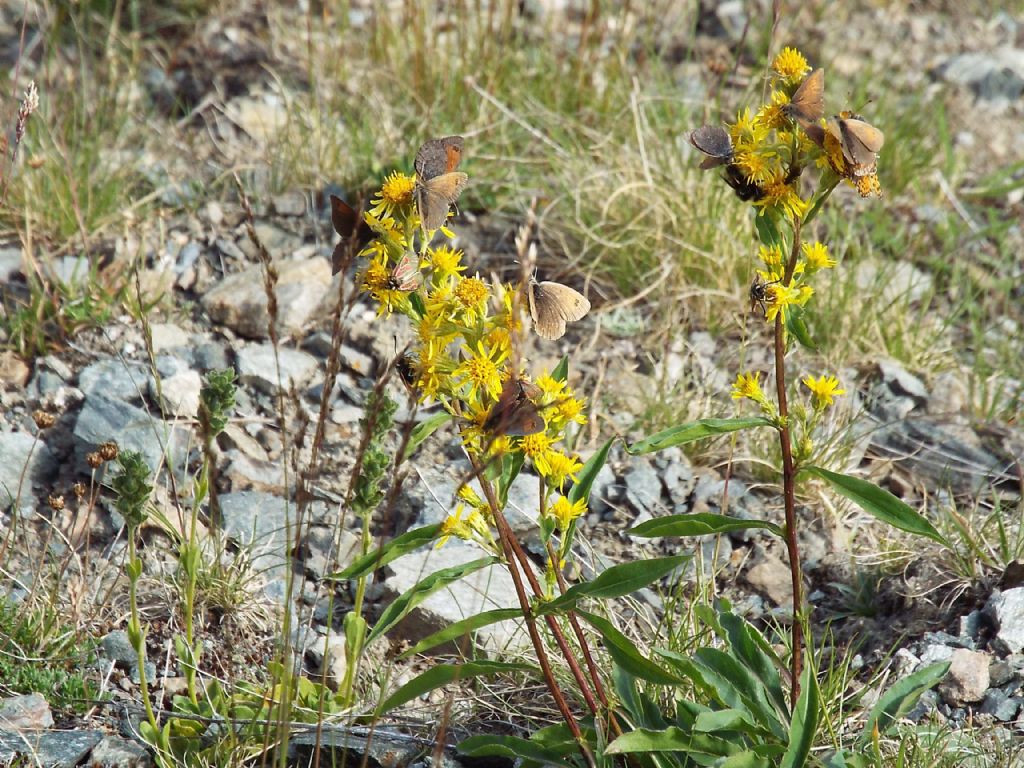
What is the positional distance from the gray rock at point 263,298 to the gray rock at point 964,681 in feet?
6.95

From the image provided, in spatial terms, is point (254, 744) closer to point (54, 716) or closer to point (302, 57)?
point (54, 716)

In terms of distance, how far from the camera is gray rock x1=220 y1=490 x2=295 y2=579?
8.71ft

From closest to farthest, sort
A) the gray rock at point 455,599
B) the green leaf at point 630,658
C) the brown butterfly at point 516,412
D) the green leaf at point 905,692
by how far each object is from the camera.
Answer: the brown butterfly at point 516,412, the green leaf at point 630,658, the green leaf at point 905,692, the gray rock at point 455,599

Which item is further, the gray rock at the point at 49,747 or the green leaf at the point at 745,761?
the gray rock at the point at 49,747

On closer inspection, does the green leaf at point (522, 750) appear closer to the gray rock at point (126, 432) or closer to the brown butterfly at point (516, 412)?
the brown butterfly at point (516, 412)

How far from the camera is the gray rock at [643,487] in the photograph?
2.92 m

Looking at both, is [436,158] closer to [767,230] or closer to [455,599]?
[767,230]

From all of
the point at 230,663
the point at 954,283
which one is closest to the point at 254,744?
the point at 230,663

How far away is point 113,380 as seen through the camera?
118 inches

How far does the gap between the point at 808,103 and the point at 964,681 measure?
1304mm

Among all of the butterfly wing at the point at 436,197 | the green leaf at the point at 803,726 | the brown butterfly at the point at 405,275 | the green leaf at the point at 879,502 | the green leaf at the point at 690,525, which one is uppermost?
the butterfly wing at the point at 436,197

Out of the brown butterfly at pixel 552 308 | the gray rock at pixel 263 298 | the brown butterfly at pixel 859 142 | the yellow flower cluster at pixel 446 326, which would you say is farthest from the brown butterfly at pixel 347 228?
the gray rock at pixel 263 298

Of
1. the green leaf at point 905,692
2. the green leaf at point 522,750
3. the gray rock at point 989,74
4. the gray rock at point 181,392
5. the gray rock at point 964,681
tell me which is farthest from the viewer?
the gray rock at point 989,74

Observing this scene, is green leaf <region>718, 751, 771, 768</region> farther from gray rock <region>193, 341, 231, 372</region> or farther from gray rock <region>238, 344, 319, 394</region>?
gray rock <region>193, 341, 231, 372</region>
